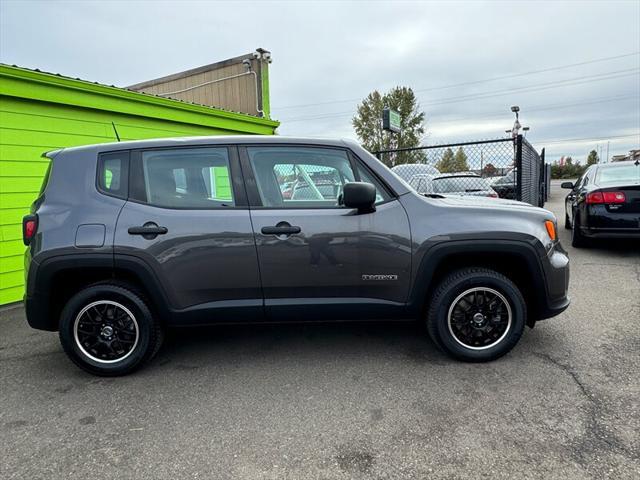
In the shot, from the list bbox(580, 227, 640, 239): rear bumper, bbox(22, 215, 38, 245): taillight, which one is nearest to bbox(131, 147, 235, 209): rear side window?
bbox(22, 215, 38, 245): taillight

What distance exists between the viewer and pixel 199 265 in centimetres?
310

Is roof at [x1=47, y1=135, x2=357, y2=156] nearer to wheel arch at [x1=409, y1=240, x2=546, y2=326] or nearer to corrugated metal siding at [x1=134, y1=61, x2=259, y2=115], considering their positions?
wheel arch at [x1=409, y1=240, x2=546, y2=326]

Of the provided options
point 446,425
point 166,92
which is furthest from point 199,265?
point 166,92

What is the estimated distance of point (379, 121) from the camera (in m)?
36.8

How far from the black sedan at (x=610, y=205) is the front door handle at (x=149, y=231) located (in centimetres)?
632

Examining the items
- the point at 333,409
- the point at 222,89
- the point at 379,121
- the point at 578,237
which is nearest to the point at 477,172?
the point at 578,237

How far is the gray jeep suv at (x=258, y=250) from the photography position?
3.10m

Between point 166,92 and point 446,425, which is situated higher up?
point 166,92

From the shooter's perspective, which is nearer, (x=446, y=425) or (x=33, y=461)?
(x=33, y=461)

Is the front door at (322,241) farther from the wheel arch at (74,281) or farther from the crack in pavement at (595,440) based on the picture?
the crack in pavement at (595,440)

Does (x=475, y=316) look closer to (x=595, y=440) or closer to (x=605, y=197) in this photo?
(x=595, y=440)

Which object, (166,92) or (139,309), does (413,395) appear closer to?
(139,309)

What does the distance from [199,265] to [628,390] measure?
305 cm

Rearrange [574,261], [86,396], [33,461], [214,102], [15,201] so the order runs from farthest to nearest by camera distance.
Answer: [214,102] → [574,261] → [15,201] → [86,396] → [33,461]
